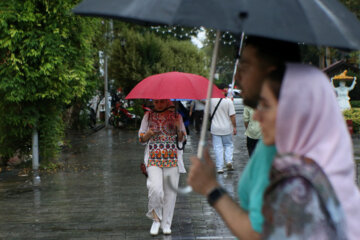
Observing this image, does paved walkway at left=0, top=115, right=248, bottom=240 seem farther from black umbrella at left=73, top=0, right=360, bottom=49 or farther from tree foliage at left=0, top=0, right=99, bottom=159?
black umbrella at left=73, top=0, right=360, bottom=49

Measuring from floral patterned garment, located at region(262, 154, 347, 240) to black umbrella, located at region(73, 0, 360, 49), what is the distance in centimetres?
43

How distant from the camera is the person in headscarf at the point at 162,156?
20.9 feet

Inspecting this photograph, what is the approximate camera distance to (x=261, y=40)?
1961mm

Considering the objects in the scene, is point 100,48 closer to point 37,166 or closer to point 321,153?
point 37,166

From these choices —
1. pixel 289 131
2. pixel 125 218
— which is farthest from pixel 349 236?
pixel 125 218

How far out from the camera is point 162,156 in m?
6.39

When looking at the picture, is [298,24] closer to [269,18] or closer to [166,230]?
[269,18]

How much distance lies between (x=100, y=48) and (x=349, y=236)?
17248mm

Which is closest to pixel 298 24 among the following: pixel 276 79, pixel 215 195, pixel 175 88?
pixel 276 79

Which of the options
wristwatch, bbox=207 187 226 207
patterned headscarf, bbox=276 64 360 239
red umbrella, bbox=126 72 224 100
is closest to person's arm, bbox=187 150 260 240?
wristwatch, bbox=207 187 226 207

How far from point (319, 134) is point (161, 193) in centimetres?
486

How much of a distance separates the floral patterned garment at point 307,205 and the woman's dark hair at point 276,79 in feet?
0.72

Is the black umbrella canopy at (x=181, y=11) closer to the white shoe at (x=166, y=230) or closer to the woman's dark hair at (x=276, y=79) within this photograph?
the woman's dark hair at (x=276, y=79)

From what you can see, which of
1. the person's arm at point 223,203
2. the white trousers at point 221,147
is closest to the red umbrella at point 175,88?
the person's arm at point 223,203
